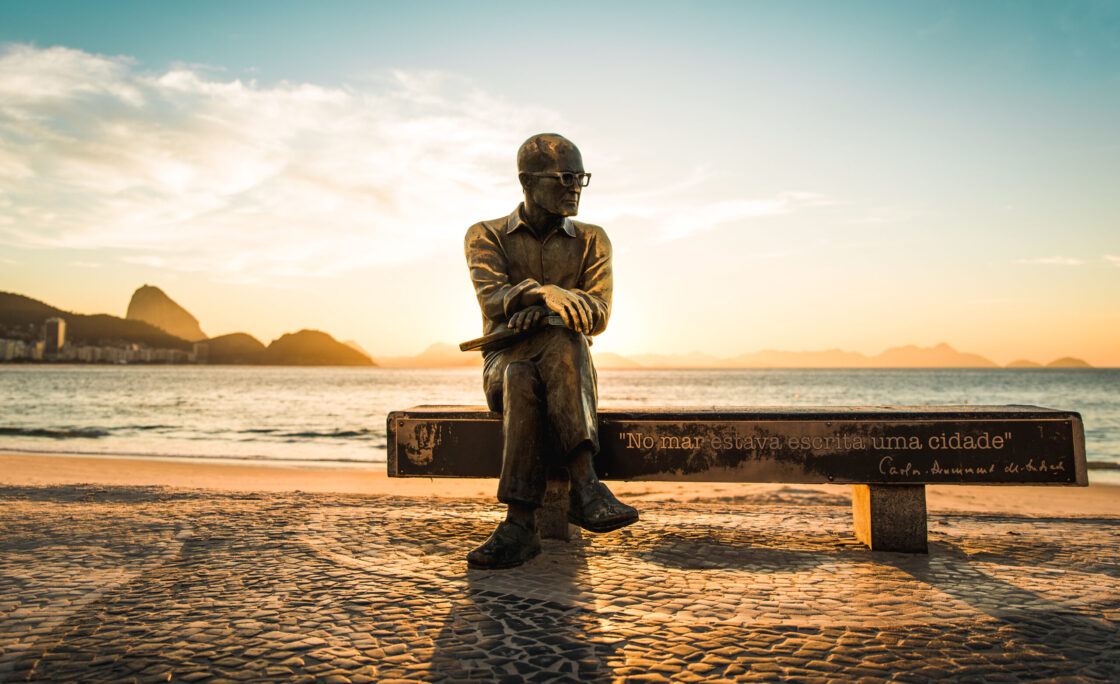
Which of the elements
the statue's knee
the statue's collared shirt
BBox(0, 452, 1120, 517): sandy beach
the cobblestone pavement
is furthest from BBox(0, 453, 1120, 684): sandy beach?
BBox(0, 452, 1120, 517): sandy beach

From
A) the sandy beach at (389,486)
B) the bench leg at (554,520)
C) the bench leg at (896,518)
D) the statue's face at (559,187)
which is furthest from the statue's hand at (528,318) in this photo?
the sandy beach at (389,486)

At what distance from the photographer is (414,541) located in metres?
4.42

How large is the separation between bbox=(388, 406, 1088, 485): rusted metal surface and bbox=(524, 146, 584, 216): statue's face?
4.24 feet

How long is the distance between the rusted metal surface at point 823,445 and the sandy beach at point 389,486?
3357mm

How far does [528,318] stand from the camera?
3.92 metres

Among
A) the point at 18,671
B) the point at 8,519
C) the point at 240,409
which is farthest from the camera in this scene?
the point at 240,409

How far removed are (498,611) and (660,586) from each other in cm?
87

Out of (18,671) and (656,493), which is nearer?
(18,671)

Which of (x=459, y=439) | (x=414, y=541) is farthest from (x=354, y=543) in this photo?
(x=459, y=439)

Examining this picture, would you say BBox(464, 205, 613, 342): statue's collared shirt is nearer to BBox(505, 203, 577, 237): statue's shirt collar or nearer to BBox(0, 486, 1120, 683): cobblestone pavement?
BBox(505, 203, 577, 237): statue's shirt collar

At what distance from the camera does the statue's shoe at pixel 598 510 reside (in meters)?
3.46

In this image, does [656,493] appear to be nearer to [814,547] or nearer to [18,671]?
[814,547]

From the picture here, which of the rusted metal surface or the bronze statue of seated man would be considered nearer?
the bronze statue of seated man

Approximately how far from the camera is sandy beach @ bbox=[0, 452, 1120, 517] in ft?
27.4
